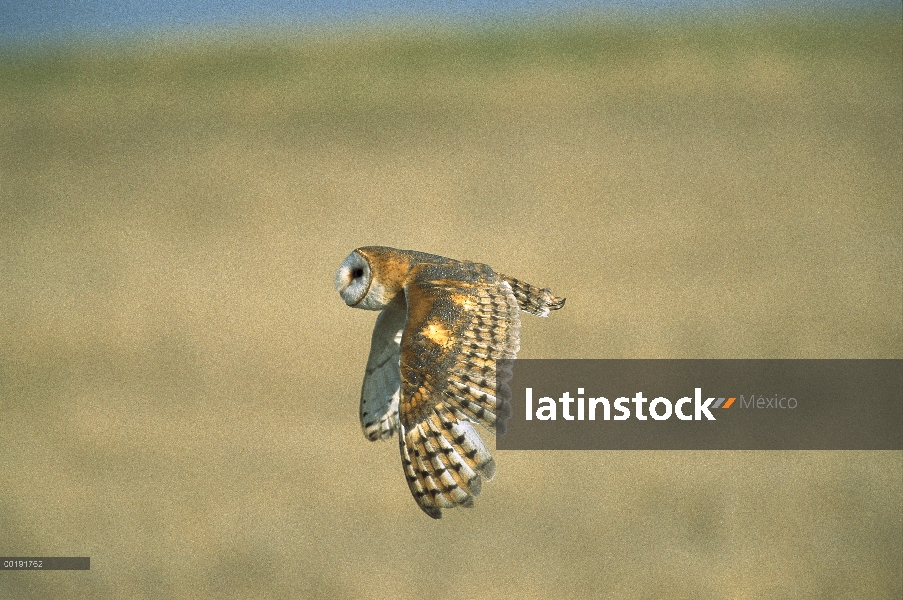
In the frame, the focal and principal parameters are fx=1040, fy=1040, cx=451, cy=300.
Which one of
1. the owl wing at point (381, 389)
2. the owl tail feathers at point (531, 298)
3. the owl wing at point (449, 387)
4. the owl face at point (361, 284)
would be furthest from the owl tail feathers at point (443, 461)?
the owl tail feathers at point (531, 298)

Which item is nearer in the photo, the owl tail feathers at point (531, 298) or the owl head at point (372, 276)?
the owl head at point (372, 276)

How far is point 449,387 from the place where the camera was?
4395 mm

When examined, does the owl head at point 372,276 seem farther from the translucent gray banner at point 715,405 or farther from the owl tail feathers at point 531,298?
the translucent gray banner at point 715,405

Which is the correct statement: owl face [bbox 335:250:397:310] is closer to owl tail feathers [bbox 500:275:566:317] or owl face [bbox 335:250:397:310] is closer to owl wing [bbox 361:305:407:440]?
owl wing [bbox 361:305:407:440]

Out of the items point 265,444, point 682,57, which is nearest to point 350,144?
point 682,57

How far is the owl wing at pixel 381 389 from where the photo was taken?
5172 millimetres

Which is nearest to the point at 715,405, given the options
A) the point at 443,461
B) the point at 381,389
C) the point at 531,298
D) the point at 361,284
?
the point at 531,298

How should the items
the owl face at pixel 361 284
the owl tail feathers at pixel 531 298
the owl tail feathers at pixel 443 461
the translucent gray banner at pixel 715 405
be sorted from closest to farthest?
the owl tail feathers at pixel 443 461 < the owl face at pixel 361 284 < the owl tail feathers at pixel 531 298 < the translucent gray banner at pixel 715 405

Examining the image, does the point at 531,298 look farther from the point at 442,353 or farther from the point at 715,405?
the point at 715,405

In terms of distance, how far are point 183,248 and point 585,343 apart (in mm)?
7839

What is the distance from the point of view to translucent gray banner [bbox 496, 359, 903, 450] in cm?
1334

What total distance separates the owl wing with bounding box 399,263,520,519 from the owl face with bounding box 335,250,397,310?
5.5 inches

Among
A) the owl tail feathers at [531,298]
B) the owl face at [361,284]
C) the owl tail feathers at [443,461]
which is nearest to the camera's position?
the owl tail feathers at [443,461]

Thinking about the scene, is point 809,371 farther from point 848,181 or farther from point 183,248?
point 183,248
